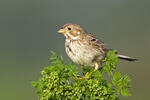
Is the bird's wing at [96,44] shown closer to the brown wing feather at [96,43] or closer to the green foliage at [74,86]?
the brown wing feather at [96,43]

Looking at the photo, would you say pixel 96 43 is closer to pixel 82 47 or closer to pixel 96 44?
pixel 96 44

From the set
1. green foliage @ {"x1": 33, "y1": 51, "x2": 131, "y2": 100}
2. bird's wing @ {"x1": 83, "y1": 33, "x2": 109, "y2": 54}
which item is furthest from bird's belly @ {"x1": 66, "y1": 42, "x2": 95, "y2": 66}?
green foliage @ {"x1": 33, "y1": 51, "x2": 131, "y2": 100}

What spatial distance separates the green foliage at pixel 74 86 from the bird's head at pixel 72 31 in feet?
9.96

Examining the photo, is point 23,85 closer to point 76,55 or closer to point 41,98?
point 76,55

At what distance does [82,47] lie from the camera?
834 centimetres

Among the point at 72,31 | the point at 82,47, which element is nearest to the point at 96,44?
the point at 82,47

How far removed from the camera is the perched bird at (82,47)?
8172mm

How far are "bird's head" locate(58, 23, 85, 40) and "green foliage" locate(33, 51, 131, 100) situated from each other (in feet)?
9.96

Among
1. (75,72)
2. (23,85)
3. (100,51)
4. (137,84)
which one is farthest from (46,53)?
(75,72)

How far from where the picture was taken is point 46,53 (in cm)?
2375

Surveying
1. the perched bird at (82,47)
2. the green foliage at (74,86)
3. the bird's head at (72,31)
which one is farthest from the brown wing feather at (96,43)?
the green foliage at (74,86)

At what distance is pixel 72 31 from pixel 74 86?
131 inches

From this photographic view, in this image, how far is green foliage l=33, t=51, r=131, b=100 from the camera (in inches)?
203

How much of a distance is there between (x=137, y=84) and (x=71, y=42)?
953cm
